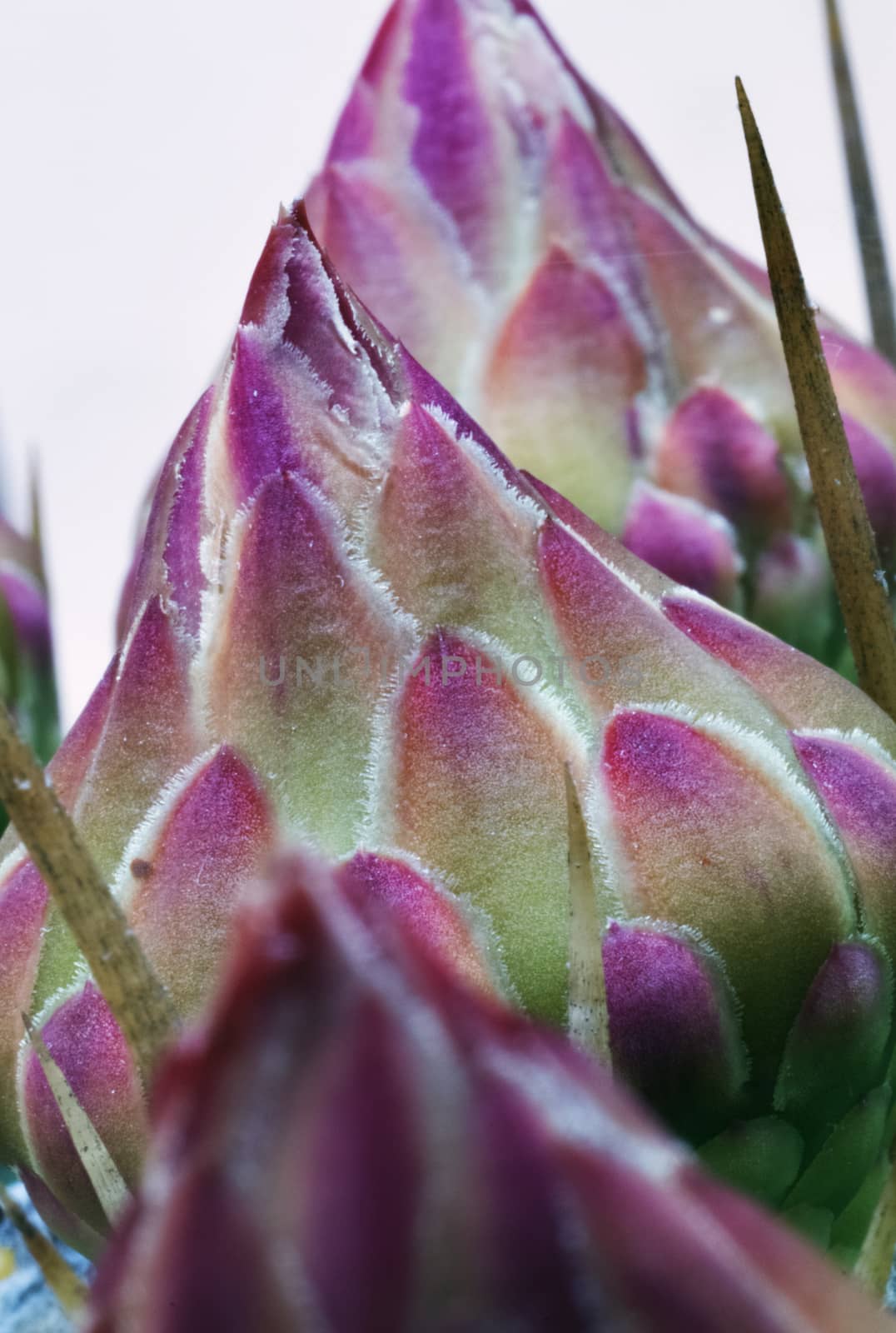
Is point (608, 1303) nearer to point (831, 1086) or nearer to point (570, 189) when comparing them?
point (831, 1086)

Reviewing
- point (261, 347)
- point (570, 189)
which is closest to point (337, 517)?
point (261, 347)

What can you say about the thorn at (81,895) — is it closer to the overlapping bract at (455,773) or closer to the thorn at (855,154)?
the overlapping bract at (455,773)

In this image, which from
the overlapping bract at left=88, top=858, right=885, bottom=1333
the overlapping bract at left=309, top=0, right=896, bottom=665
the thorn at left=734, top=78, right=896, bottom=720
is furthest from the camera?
the overlapping bract at left=309, top=0, right=896, bottom=665

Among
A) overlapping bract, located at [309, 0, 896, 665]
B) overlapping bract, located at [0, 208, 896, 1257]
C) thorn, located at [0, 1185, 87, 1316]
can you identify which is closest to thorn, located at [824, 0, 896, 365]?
overlapping bract, located at [309, 0, 896, 665]

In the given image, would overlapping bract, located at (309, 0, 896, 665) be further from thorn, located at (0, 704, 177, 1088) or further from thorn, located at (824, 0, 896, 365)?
thorn, located at (0, 704, 177, 1088)

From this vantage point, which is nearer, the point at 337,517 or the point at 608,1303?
the point at 608,1303

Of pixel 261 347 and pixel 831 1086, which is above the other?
pixel 261 347

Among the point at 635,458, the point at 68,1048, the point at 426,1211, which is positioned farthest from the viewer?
the point at 635,458

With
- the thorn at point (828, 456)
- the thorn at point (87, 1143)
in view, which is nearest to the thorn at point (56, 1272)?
the thorn at point (87, 1143)
